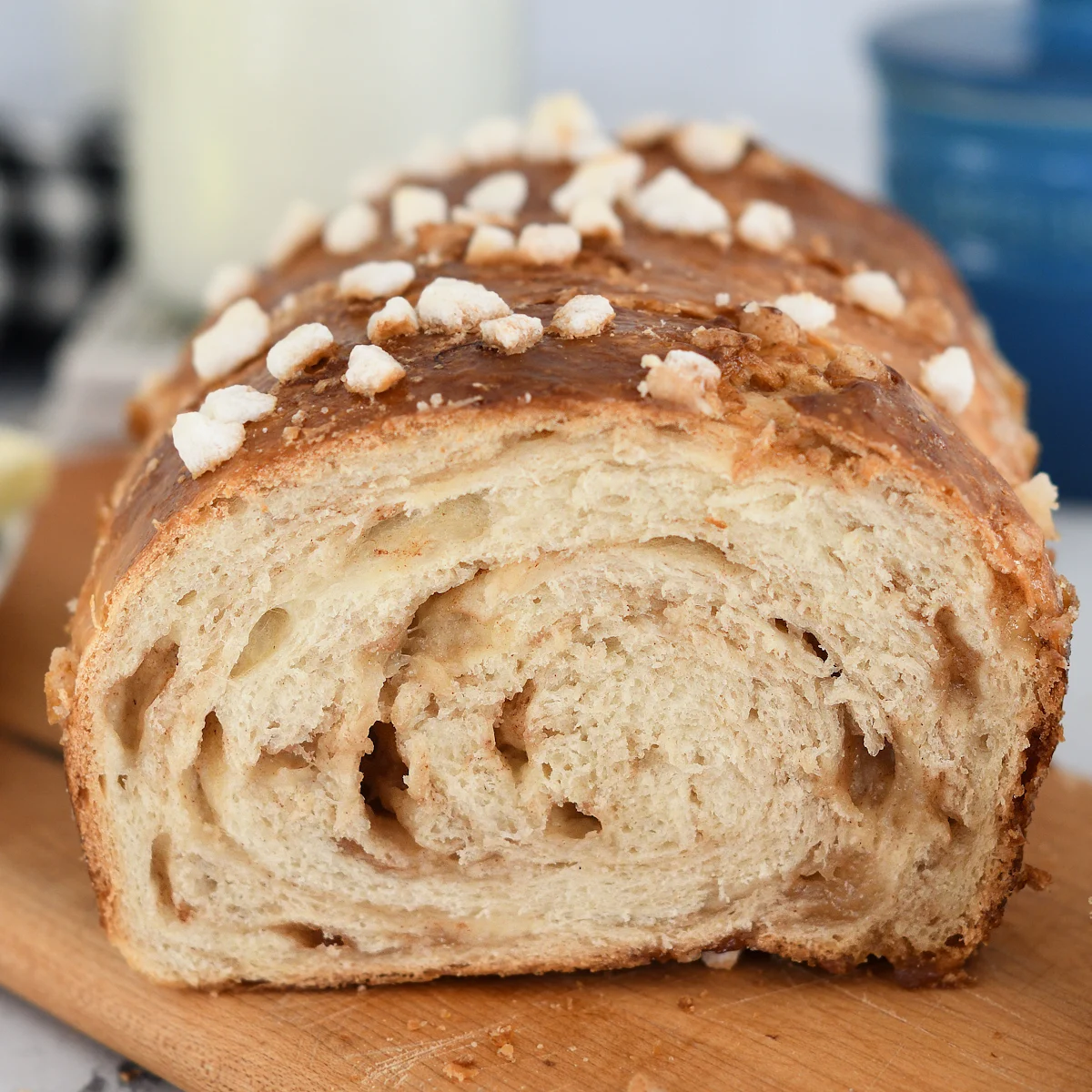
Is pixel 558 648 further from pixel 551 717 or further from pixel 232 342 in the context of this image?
pixel 232 342

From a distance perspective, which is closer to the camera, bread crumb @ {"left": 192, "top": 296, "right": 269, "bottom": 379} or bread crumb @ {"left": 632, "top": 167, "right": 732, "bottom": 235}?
bread crumb @ {"left": 192, "top": 296, "right": 269, "bottom": 379}

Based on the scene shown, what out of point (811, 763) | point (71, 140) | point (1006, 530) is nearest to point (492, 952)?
point (811, 763)

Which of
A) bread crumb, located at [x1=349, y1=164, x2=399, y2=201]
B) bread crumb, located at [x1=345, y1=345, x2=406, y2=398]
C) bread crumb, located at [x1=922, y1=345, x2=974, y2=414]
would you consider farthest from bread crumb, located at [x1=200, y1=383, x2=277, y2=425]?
bread crumb, located at [x1=349, y1=164, x2=399, y2=201]

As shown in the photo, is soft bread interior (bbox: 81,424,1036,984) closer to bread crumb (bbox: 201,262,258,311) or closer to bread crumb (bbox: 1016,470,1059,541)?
bread crumb (bbox: 1016,470,1059,541)

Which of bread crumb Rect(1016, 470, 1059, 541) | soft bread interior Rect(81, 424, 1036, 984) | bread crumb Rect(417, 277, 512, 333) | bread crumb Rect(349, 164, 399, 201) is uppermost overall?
bread crumb Rect(417, 277, 512, 333)

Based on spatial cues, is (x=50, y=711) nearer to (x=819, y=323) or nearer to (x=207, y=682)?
(x=207, y=682)

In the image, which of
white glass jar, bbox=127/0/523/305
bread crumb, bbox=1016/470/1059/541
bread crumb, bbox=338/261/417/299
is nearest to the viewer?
bread crumb, bbox=1016/470/1059/541

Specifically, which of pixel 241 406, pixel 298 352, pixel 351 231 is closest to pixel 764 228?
pixel 351 231
